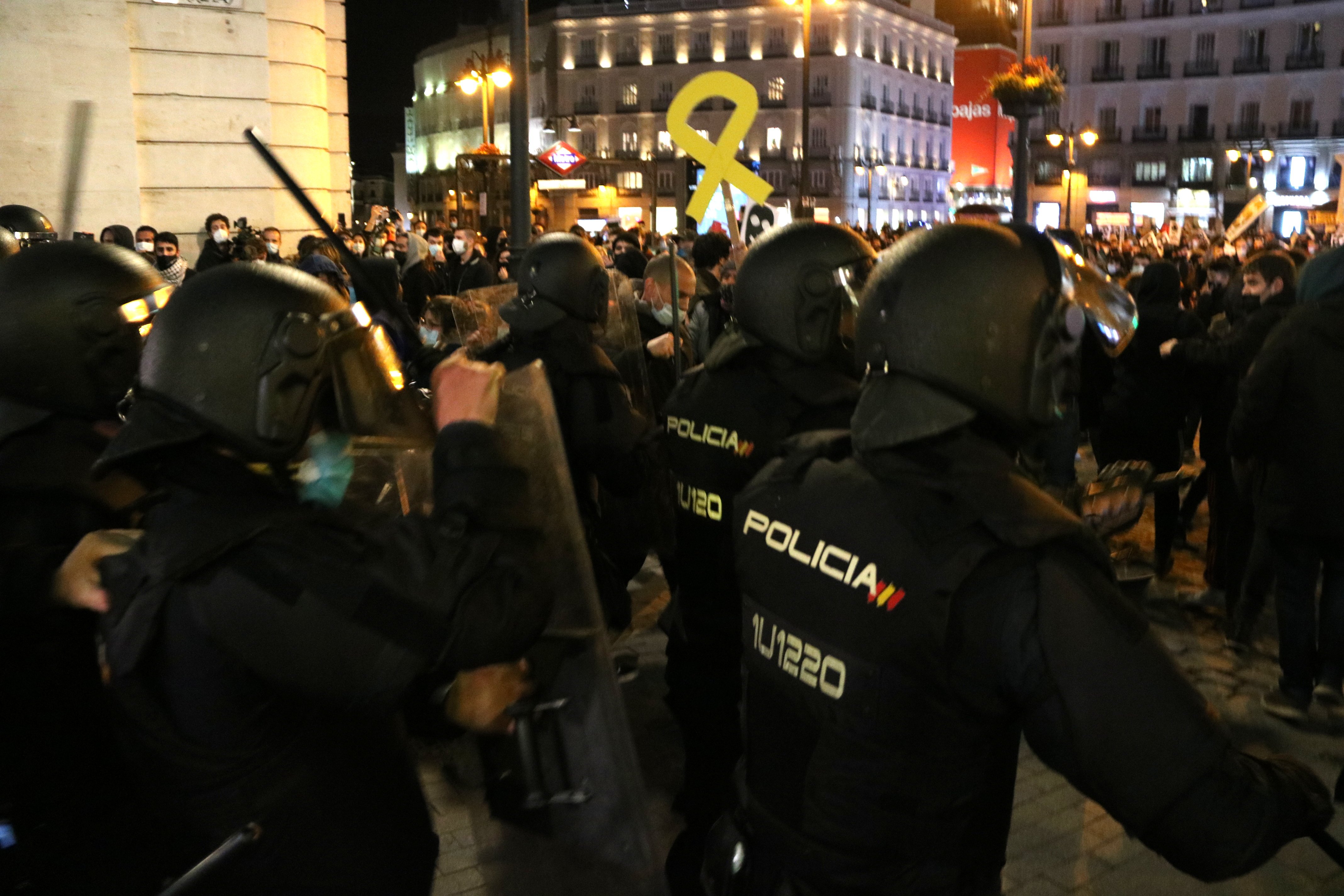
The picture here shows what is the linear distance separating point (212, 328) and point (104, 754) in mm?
1066

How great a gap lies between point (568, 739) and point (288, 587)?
1.98 ft

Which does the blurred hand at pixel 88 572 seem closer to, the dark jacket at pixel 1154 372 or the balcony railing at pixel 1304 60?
the dark jacket at pixel 1154 372

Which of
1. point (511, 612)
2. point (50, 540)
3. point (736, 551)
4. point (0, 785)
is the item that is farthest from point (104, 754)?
point (736, 551)

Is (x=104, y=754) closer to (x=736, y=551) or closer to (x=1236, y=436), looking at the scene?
(x=736, y=551)

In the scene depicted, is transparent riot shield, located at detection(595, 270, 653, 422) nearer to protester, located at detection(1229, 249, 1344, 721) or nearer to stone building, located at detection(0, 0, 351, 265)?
protester, located at detection(1229, 249, 1344, 721)

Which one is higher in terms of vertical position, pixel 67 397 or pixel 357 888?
pixel 67 397

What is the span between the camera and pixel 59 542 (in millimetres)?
2387

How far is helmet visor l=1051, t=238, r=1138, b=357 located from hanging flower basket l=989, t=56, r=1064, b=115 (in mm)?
11698

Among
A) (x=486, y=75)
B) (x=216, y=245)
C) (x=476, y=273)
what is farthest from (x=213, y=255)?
(x=486, y=75)

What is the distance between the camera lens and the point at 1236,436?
510cm

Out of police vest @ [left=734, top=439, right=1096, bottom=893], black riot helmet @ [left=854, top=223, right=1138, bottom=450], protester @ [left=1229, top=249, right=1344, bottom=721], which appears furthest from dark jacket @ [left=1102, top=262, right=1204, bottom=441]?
police vest @ [left=734, top=439, right=1096, bottom=893]

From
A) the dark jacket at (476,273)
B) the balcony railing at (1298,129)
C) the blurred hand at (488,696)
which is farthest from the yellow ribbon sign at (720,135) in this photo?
the balcony railing at (1298,129)

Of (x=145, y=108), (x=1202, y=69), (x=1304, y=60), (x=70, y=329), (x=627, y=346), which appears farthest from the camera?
(x=1202, y=69)

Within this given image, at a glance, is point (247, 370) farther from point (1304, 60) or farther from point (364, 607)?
point (1304, 60)
